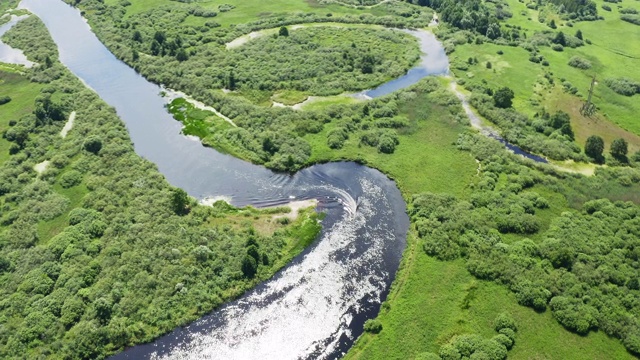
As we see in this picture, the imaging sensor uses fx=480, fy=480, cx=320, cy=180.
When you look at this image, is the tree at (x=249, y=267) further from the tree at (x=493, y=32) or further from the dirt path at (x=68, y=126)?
the tree at (x=493, y=32)

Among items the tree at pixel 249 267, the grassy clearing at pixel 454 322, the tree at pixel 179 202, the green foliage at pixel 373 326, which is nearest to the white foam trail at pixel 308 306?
the green foliage at pixel 373 326

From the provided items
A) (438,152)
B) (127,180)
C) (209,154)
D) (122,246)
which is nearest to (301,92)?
(209,154)

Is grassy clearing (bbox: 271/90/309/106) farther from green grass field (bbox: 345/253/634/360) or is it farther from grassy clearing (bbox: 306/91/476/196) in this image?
green grass field (bbox: 345/253/634/360)

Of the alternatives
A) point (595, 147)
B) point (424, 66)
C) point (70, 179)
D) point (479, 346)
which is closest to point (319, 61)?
point (424, 66)

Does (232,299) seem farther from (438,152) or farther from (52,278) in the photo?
(438,152)

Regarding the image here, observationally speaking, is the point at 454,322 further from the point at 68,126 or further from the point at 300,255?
the point at 68,126
